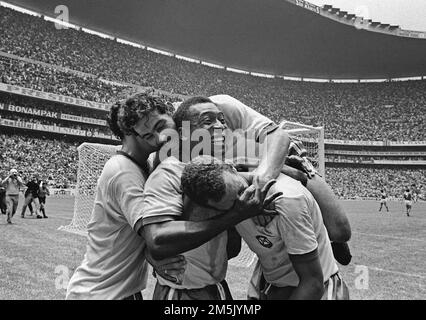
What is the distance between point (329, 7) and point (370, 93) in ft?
60.8

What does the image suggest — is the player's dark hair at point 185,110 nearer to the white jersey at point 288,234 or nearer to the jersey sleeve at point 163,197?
the jersey sleeve at point 163,197

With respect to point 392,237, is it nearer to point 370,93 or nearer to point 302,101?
point 302,101

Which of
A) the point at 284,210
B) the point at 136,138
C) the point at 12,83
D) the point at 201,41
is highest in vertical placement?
the point at 201,41

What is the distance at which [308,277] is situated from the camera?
175 cm

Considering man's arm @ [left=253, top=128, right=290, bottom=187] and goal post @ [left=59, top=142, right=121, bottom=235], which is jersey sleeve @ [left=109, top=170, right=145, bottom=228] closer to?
man's arm @ [left=253, top=128, right=290, bottom=187]

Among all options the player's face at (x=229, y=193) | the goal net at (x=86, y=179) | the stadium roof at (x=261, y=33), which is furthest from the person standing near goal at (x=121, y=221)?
the stadium roof at (x=261, y=33)

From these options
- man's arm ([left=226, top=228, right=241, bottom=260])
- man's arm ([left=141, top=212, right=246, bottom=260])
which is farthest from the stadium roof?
man's arm ([left=141, top=212, right=246, bottom=260])

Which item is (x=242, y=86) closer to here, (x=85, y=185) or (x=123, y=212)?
(x=85, y=185)

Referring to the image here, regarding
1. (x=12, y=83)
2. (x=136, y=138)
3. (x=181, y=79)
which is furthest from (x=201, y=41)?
(x=136, y=138)

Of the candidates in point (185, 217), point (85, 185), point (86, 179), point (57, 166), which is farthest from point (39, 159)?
point (185, 217)

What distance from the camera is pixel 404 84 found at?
57.3 meters

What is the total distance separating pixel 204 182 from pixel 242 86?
53.0 meters

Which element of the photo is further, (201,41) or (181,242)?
(201,41)
